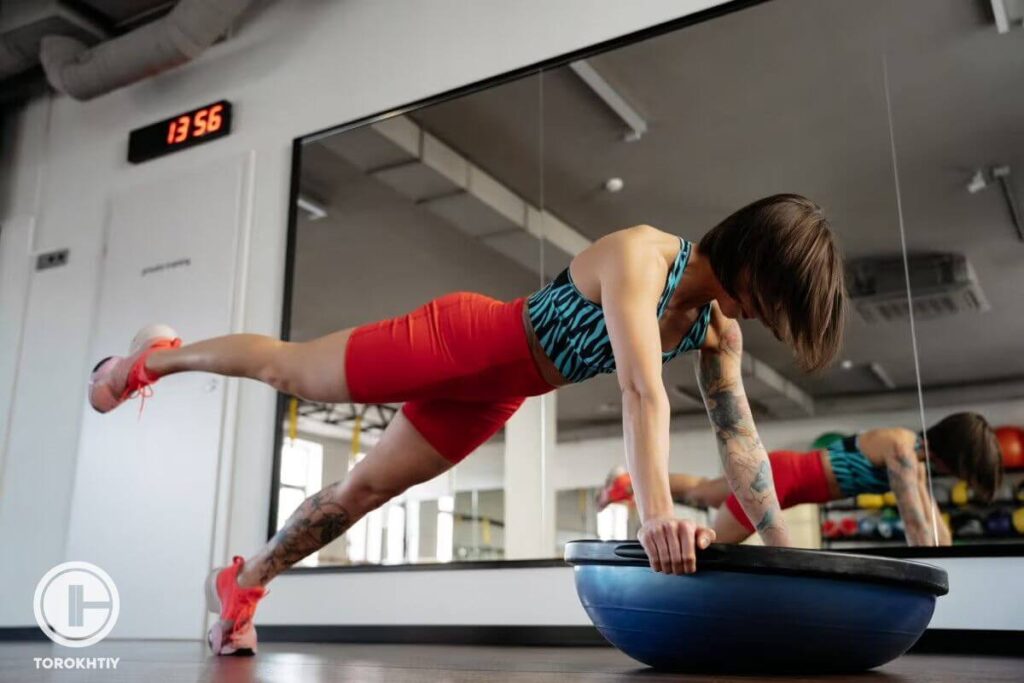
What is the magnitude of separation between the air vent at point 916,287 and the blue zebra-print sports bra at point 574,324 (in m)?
1.11

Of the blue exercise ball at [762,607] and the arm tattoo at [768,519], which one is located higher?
the arm tattoo at [768,519]

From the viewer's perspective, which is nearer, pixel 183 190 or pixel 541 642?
pixel 541 642

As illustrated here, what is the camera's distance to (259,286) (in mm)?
3906

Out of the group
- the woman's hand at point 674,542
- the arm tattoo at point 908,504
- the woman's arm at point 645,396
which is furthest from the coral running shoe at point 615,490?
the woman's hand at point 674,542

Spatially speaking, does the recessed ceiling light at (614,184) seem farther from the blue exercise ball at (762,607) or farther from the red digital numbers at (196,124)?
the red digital numbers at (196,124)

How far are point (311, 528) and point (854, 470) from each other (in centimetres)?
145

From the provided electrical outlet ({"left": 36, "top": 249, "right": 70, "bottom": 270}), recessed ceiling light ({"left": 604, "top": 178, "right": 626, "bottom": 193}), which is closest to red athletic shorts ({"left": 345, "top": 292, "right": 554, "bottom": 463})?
recessed ceiling light ({"left": 604, "top": 178, "right": 626, "bottom": 193})

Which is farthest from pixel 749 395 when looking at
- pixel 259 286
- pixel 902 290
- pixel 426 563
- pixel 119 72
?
pixel 119 72

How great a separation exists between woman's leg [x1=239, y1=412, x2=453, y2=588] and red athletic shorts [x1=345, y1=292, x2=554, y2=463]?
0.19 meters

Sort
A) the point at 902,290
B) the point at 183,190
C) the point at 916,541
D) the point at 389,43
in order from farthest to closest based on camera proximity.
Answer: the point at 183,190 → the point at 389,43 → the point at 902,290 → the point at 916,541

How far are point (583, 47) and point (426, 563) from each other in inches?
73.4

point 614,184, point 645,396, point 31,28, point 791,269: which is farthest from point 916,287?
point 31,28

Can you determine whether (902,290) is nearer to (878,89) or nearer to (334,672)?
(878,89)

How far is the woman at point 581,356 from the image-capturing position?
1670 millimetres
